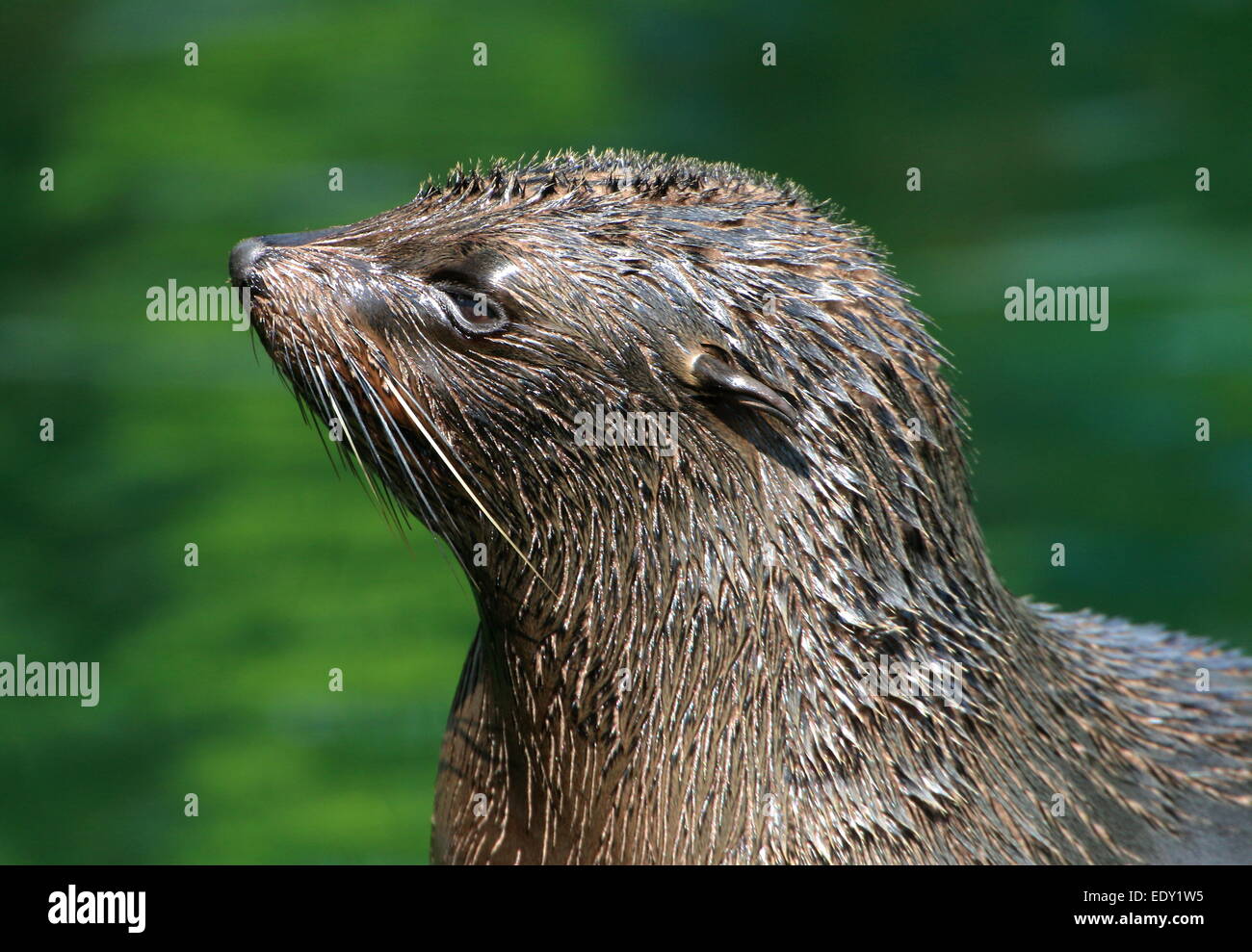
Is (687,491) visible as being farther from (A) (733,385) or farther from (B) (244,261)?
(B) (244,261)

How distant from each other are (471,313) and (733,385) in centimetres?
79

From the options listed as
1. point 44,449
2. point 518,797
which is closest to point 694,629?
point 518,797

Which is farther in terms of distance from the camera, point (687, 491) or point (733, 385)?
point (687, 491)

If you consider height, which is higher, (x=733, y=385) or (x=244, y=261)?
(x=244, y=261)

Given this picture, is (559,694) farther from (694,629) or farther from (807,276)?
(807,276)

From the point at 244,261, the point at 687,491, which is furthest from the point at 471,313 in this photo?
the point at 687,491

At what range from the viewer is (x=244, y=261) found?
4.63 meters

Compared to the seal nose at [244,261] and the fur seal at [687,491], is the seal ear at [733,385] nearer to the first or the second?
the fur seal at [687,491]

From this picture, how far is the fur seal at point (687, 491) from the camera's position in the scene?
15.0 ft

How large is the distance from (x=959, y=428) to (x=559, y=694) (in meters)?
1.50

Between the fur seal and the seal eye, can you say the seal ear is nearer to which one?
the fur seal

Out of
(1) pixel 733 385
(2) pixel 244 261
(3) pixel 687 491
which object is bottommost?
(3) pixel 687 491

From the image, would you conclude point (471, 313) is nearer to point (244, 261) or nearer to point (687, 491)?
point (244, 261)

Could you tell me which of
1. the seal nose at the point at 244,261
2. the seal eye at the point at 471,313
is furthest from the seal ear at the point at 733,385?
the seal nose at the point at 244,261
